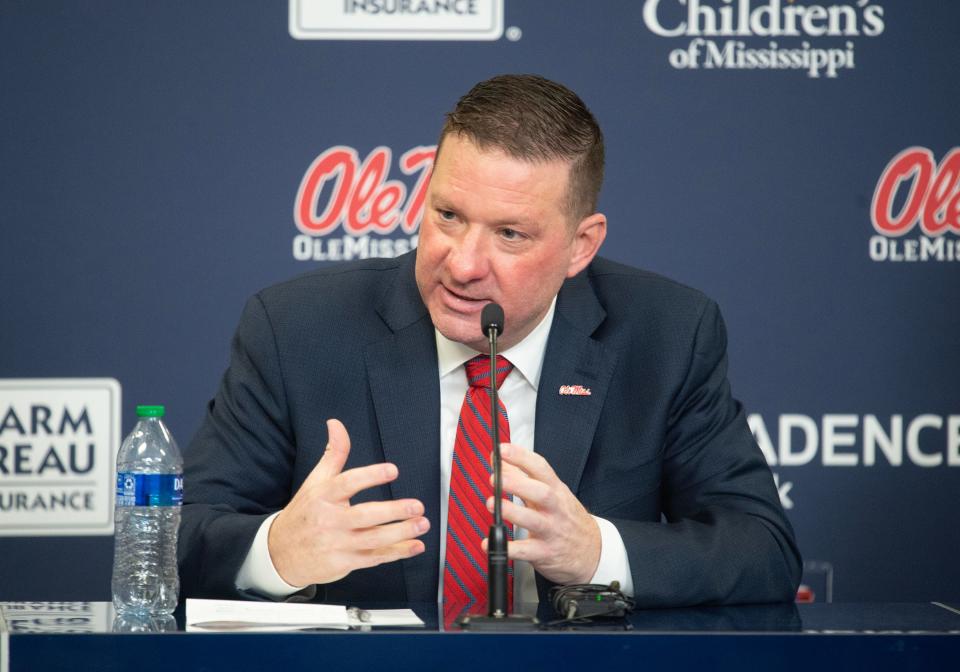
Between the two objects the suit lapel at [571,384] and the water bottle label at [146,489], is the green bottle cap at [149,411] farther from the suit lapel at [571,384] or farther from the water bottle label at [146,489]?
the suit lapel at [571,384]

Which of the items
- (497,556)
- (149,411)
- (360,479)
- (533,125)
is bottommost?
(497,556)

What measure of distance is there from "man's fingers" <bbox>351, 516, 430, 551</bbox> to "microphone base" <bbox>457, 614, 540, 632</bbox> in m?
0.16

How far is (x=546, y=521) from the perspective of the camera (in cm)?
195

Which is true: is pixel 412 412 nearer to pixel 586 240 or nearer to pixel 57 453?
pixel 586 240

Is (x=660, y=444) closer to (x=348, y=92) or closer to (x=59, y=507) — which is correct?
(x=348, y=92)

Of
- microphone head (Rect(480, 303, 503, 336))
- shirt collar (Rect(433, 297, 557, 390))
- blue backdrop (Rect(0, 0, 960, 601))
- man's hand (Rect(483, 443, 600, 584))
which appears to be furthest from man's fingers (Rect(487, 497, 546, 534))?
blue backdrop (Rect(0, 0, 960, 601))

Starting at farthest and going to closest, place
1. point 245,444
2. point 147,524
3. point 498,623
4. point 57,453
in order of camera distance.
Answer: point 57,453 → point 245,444 → point 147,524 → point 498,623

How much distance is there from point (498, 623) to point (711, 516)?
2.50 ft

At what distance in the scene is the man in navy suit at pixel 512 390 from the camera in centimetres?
225

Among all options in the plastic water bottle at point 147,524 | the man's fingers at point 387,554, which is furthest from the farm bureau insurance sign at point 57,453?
the man's fingers at point 387,554

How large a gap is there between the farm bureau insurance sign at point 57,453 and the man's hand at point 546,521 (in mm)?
2199

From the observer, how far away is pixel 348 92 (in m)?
3.94

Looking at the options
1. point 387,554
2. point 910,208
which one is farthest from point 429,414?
point 910,208

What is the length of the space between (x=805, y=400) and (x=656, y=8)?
50.5 inches
